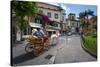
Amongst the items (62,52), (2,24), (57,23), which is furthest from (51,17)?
(2,24)

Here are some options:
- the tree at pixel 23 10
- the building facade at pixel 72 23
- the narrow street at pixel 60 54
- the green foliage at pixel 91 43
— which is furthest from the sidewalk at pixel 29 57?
the green foliage at pixel 91 43

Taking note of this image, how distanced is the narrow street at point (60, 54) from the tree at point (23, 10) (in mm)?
234

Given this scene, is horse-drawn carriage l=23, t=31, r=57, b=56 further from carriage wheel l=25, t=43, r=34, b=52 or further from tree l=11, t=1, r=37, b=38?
tree l=11, t=1, r=37, b=38

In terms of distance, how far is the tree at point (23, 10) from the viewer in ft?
7.52

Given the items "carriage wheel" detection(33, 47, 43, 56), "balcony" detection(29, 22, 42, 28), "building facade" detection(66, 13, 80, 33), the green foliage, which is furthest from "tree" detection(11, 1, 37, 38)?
the green foliage

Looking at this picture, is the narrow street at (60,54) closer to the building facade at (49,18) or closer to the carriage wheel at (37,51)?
the carriage wheel at (37,51)

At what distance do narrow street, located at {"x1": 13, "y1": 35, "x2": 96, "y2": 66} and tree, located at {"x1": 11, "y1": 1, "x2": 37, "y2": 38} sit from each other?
0.23 m

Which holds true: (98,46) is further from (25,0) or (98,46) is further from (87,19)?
(25,0)

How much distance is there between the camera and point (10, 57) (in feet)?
7.47

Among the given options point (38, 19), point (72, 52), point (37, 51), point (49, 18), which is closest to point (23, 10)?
point (38, 19)

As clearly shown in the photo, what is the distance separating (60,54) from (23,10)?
721 millimetres

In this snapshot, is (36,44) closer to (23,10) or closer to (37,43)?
(37,43)

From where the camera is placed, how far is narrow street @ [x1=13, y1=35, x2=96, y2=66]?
7.62 feet

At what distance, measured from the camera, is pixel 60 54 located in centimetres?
253
